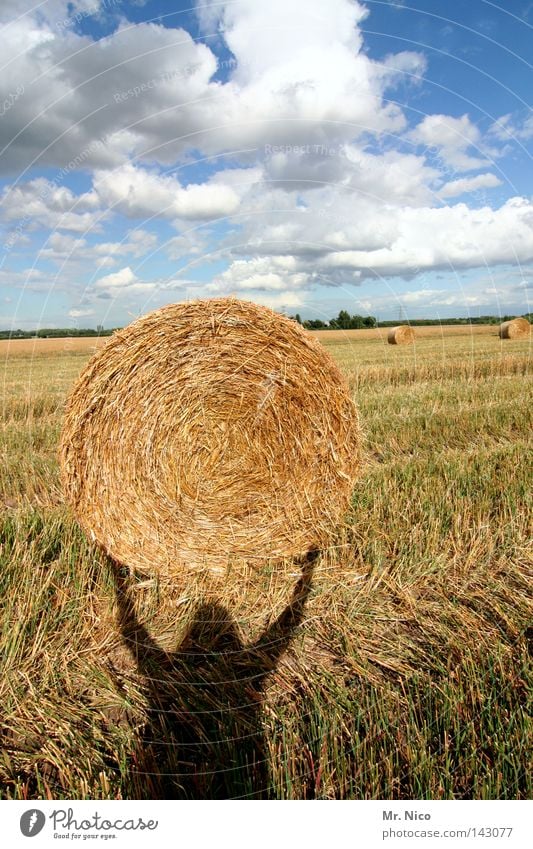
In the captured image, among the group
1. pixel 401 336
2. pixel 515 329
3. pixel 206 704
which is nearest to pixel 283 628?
pixel 206 704

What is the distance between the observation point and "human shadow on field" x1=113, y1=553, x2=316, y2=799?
240 centimetres

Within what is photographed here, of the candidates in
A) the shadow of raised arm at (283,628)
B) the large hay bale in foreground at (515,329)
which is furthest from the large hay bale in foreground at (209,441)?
the large hay bale in foreground at (515,329)

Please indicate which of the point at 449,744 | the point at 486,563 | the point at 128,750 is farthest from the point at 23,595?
the point at 486,563

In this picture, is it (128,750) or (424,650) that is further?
(424,650)

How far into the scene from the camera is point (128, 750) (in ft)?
8.50

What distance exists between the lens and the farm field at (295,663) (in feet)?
7.84

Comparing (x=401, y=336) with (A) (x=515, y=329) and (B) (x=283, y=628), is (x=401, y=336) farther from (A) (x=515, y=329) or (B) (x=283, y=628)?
(B) (x=283, y=628)

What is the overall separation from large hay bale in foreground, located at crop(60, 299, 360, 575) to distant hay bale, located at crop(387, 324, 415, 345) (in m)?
23.3

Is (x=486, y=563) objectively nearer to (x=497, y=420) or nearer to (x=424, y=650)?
(x=424, y=650)

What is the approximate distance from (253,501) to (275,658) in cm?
149

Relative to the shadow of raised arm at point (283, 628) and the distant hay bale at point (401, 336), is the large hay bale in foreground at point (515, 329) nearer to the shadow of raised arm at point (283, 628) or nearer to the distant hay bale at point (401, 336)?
the distant hay bale at point (401, 336)

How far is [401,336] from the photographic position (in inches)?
1057
